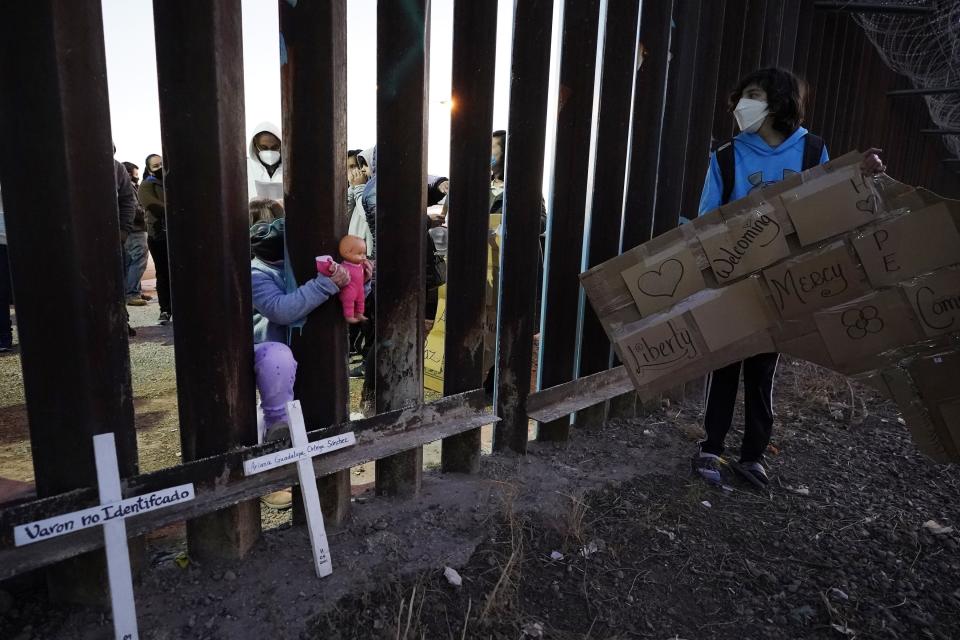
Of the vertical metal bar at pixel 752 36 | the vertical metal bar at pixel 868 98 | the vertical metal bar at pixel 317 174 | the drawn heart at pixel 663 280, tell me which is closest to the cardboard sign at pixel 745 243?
the drawn heart at pixel 663 280

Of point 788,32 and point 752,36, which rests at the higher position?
point 788,32

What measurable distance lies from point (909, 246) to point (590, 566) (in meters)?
1.56

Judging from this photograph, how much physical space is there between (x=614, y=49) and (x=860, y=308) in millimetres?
1601

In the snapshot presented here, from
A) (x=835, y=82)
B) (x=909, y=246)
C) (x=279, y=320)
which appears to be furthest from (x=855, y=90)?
(x=279, y=320)

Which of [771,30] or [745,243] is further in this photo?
[771,30]

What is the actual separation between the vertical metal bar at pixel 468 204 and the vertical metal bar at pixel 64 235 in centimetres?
117

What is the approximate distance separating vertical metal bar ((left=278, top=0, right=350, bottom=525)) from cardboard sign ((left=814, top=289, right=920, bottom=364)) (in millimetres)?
1748

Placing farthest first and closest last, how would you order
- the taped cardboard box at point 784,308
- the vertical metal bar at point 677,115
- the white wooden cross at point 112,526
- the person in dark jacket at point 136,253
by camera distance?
the person in dark jacket at point 136,253, the vertical metal bar at point 677,115, the taped cardboard box at point 784,308, the white wooden cross at point 112,526

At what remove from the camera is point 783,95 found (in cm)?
250

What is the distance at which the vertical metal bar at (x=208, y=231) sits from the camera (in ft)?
5.14

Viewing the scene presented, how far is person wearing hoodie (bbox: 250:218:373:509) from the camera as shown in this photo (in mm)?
1913

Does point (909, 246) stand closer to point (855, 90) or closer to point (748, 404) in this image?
point (748, 404)

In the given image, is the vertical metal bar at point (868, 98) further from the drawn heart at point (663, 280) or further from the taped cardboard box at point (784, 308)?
the drawn heart at point (663, 280)

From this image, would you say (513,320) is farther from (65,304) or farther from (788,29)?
(788,29)
